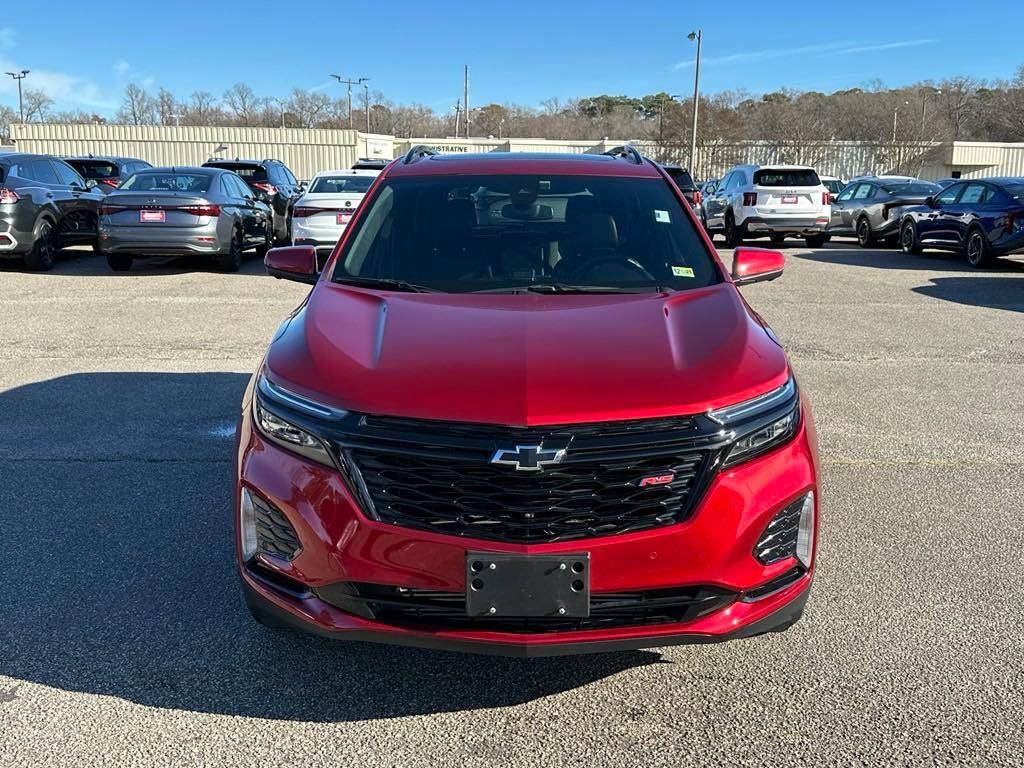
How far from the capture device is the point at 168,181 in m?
13.1

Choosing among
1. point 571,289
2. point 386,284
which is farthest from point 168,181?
point 571,289

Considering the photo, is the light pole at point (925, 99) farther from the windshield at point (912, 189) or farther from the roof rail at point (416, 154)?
the roof rail at point (416, 154)

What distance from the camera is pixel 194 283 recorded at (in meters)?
12.2

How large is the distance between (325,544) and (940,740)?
1.92 metres

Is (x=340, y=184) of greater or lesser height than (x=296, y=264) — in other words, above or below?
above

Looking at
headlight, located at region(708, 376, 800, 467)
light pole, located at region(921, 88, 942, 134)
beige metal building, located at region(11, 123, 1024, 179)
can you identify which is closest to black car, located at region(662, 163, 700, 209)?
headlight, located at region(708, 376, 800, 467)

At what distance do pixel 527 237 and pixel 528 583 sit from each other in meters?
1.98

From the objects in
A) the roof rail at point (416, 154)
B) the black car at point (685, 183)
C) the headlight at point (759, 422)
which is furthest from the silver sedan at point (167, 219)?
the headlight at point (759, 422)

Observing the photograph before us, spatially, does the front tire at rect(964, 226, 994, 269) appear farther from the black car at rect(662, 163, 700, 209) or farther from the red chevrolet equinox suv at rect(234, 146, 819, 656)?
the red chevrolet equinox suv at rect(234, 146, 819, 656)

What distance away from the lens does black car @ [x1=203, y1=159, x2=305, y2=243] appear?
655 inches

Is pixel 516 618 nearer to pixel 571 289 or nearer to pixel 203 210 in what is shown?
pixel 571 289

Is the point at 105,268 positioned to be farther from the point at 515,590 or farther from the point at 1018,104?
the point at 1018,104

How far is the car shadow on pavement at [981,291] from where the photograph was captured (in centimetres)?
1121

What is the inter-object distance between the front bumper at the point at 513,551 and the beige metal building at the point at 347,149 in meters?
49.8
